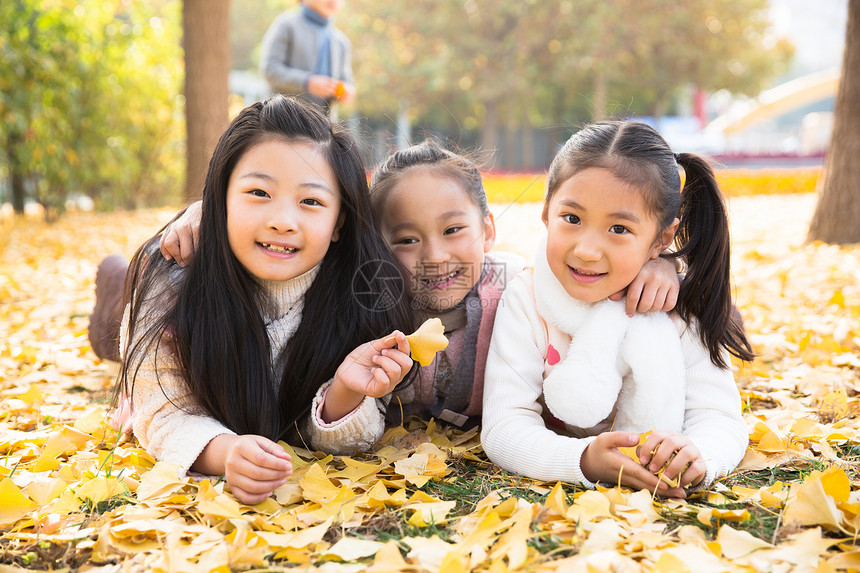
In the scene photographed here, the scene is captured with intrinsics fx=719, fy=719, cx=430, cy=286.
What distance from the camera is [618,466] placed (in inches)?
61.6

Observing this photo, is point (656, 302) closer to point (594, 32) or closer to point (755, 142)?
point (594, 32)

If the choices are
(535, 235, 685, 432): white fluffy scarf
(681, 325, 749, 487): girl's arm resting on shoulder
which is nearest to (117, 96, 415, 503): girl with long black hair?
(535, 235, 685, 432): white fluffy scarf

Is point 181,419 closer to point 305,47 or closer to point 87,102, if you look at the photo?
point 305,47

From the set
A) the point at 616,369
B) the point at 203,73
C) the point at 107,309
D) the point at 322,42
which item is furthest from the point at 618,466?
the point at 203,73

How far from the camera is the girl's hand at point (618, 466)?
5.07ft

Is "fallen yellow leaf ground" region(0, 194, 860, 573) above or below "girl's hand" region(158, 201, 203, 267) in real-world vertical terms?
below

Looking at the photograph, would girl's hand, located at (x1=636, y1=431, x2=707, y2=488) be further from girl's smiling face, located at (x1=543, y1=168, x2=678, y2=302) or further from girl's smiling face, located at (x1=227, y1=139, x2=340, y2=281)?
girl's smiling face, located at (x1=227, y1=139, x2=340, y2=281)

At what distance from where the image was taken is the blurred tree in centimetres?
690

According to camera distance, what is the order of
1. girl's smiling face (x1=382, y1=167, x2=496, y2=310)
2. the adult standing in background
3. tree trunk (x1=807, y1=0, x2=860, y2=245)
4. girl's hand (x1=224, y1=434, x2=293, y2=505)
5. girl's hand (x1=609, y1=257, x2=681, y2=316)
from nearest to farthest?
girl's hand (x1=224, y1=434, x2=293, y2=505)
girl's hand (x1=609, y1=257, x2=681, y2=316)
girl's smiling face (x1=382, y1=167, x2=496, y2=310)
tree trunk (x1=807, y1=0, x2=860, y2=245)
the adult standing in background

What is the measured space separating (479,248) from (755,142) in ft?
130

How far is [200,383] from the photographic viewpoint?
1804 mm

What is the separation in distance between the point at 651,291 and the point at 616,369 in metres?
0.21

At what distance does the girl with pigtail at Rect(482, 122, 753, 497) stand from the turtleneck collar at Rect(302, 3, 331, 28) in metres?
3.73

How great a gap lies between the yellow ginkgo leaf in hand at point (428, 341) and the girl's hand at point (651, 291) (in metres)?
0.45
